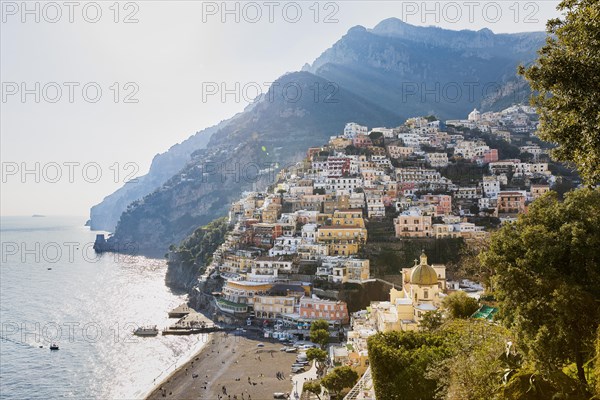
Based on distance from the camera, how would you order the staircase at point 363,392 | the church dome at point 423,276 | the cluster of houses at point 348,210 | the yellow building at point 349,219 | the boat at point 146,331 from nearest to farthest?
the staircase at point 363,392 → the church dome at point 423,276 → the boat at point 146,331 → the cluster of houses at point 348,210 → the yellow building at point 349,219

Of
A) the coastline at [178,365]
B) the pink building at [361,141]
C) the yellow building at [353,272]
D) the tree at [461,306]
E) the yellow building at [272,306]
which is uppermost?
the pink building at [361,141]

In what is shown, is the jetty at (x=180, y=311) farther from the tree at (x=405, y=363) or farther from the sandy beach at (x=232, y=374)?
the tree at (x=405, y=363)

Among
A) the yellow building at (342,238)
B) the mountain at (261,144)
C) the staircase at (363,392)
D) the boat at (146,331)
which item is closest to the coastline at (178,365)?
the boat at (146,331)

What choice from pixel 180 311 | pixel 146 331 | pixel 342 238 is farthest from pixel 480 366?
pixel 180 311

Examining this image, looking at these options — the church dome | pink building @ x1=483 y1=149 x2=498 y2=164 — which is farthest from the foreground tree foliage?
pink building @ x1=483 y1=149 x2=498 y2=164

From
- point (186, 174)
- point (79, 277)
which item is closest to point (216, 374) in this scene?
point (79, 277)

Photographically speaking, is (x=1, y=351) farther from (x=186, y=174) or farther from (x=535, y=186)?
(x=186, y=174)
